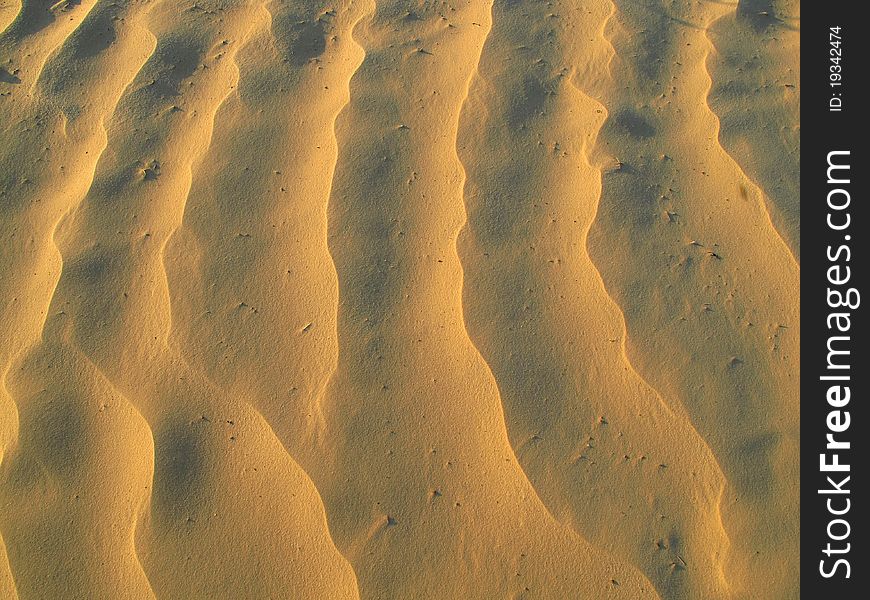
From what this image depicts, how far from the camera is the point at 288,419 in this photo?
1.72 m

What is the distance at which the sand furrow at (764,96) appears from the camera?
6.70ft

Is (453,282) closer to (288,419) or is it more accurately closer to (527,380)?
(527,380)

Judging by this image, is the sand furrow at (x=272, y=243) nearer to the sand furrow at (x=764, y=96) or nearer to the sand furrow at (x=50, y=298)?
the sand furrow at (x=50, y=298)

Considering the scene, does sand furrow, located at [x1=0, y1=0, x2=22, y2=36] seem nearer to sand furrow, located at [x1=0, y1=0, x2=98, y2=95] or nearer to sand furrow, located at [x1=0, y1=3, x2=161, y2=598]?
sand furrow, located at [x1=0, y1=0, x2=98, y2=95]

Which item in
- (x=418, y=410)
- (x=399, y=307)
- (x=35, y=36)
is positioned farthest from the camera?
(x=35, y=36)

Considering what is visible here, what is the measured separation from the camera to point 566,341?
1788mm

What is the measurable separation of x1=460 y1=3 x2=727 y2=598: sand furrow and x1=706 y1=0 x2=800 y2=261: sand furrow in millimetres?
385

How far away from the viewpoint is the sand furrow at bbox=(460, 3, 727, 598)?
5.23 feet

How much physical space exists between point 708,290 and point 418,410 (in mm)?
789

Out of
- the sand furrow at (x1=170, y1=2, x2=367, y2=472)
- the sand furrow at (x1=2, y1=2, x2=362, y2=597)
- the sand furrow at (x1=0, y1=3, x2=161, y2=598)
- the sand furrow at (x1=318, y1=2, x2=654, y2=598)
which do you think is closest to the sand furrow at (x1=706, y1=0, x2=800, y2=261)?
the sand furrow at (x1=318, y1=2, x2=654, y2=598)
